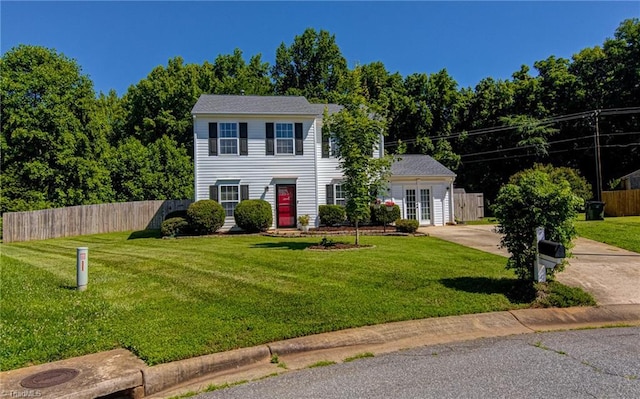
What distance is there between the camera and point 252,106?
20.9 m

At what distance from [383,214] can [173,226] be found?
9752mm

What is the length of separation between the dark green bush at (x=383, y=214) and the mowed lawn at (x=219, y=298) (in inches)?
372

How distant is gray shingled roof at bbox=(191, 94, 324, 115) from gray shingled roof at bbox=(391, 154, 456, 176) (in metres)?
5.86

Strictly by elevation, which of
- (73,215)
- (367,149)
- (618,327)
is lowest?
(618,327)

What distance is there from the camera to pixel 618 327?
5.91 metres

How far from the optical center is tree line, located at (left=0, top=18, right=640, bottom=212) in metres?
29.1

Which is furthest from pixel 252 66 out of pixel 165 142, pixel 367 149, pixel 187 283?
pixel 187 283

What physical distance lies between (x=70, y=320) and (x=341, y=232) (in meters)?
13.0

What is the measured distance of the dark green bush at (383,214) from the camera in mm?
20438

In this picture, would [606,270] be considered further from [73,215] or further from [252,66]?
[252,66]

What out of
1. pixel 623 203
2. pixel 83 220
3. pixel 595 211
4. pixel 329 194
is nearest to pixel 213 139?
pixel 329 194

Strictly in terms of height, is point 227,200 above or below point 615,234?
above

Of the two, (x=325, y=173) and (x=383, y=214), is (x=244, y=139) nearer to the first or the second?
(x=325, y=173)

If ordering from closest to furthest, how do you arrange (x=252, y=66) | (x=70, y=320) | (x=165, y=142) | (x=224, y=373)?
(x=224, y=373) < (x=70, y=320) < (x=165, y=142) < (x=252, y=66)
